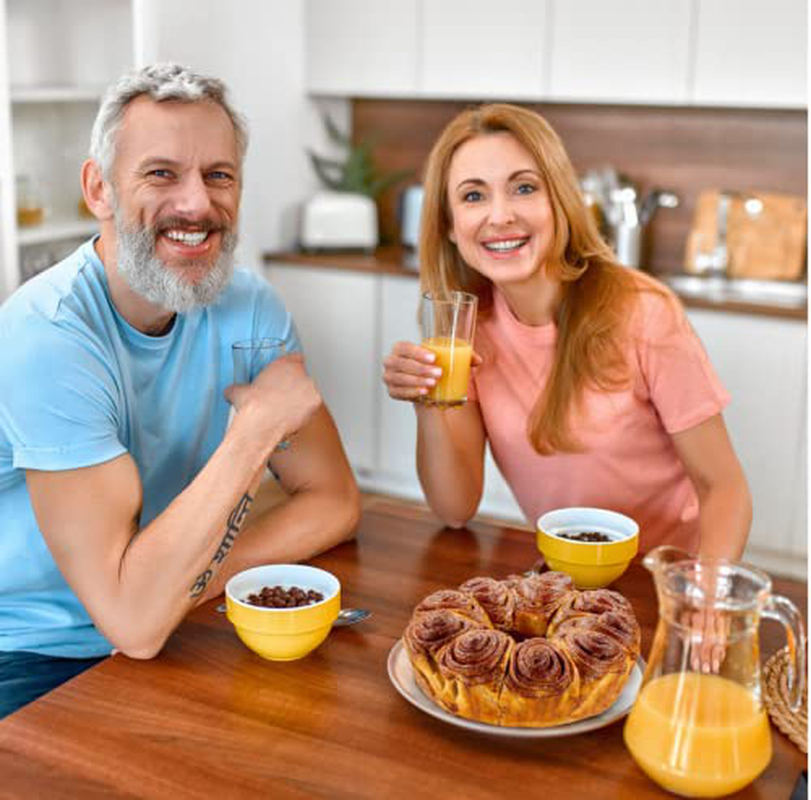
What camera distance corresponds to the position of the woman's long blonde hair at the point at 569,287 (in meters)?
1.92

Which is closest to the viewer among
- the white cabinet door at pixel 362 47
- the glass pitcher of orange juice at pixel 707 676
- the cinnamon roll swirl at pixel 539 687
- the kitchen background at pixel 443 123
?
the glass pitcher of orange juice at pixel 707 676

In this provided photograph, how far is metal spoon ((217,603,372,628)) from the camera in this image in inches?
55.7

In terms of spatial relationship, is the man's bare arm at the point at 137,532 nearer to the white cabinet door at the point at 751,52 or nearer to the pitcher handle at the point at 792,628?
the pitcher handle at the point at 792,628

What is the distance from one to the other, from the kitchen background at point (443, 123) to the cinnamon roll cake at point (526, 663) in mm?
2201

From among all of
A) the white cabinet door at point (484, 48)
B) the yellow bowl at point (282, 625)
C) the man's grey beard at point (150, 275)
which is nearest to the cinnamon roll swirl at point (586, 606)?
the yellow bowl at point (282, 625)

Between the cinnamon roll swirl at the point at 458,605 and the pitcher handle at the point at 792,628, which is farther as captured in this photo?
the cinnamon roll swirl at the point at 458,605

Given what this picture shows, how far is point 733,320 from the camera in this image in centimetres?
333

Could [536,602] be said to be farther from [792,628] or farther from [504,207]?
[504,207]

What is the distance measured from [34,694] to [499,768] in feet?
2.53

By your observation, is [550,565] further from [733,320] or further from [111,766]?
[733,320]

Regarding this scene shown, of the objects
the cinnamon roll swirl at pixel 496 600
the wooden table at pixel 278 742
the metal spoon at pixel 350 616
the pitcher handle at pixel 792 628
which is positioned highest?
the pitcher handle at pixel 792 628

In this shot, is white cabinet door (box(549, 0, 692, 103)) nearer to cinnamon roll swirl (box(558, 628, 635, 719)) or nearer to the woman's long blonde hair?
the woman's long blonde hair

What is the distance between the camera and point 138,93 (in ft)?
5.45

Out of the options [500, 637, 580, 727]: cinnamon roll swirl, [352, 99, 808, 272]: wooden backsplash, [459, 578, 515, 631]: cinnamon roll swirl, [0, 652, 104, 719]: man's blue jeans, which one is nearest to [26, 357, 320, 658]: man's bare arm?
[0, 652, 104, 719]: man's blue jeans
